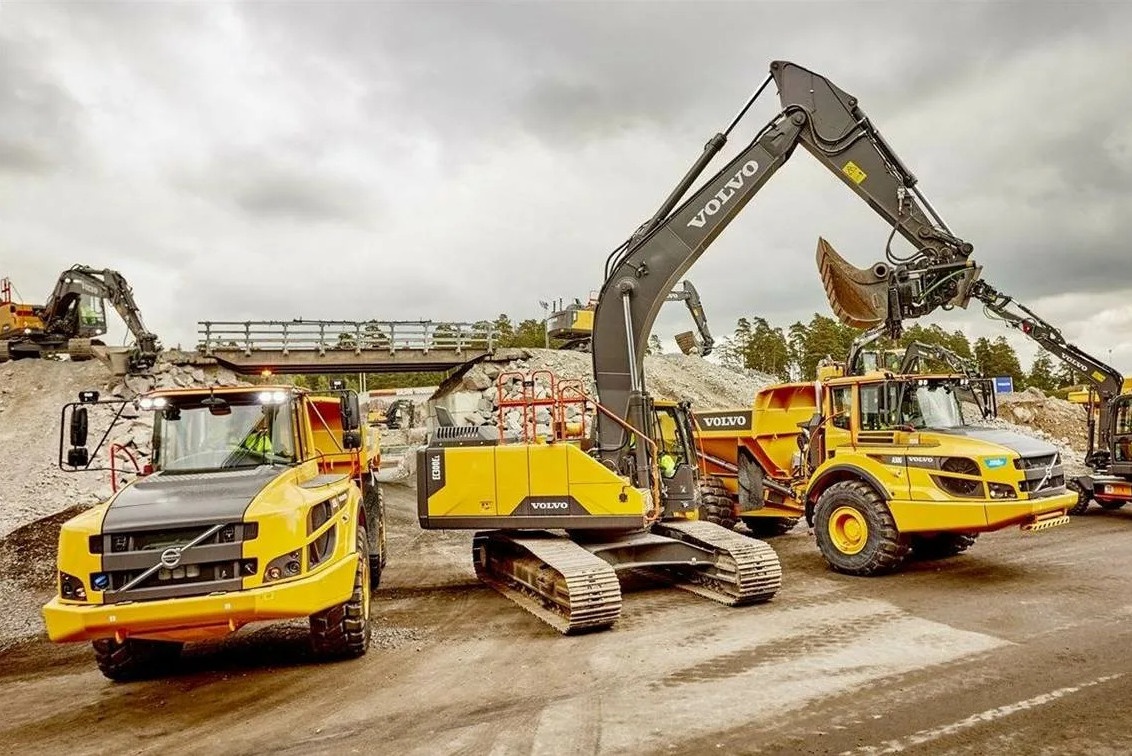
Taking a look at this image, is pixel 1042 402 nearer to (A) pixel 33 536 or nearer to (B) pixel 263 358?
(B) pixel 263 358

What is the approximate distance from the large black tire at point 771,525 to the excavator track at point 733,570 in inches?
178

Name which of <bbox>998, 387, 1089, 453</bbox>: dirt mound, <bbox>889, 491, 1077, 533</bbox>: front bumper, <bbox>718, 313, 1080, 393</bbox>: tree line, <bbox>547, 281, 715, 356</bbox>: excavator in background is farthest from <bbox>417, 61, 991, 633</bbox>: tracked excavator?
<bbox>718, 313, 1080, 393</bbox>: tree line

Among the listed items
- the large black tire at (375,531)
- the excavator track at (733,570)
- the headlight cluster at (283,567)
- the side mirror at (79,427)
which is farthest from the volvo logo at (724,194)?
the side mirror at (79,427)

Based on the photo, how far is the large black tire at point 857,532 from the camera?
9047 mm

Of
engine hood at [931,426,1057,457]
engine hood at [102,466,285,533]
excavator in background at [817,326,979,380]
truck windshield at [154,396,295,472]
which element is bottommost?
engine hood at [102,466,285,533]

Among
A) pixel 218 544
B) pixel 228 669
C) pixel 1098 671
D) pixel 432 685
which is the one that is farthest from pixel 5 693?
pixel 1098 671

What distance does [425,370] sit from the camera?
2748 centimetres

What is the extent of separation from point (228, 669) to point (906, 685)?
558cm

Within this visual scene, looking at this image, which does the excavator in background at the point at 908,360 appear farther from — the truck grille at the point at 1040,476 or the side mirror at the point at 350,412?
the side mirror at the point at 350,412

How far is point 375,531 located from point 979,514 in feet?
24.8

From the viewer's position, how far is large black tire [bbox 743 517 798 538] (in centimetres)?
1288

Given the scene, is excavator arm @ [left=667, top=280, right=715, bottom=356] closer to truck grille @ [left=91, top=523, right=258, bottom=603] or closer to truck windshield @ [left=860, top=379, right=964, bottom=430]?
truck windshield @ [left=860, top=379, right=964, bottom=430]

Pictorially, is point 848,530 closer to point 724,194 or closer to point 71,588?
point 724,194

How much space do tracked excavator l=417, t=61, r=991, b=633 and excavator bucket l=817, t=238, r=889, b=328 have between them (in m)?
0.03
